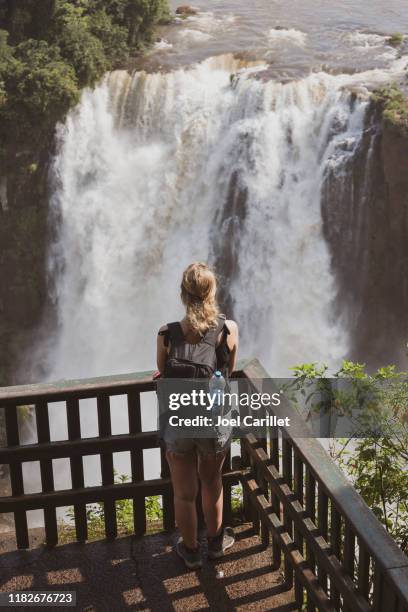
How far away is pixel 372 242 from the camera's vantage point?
17375mm

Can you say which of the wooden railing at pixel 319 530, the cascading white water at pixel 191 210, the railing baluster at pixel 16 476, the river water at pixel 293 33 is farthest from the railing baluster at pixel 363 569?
the river water at pixel 293 33

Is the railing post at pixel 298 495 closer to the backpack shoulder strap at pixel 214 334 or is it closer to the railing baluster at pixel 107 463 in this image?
the backpack shoulder strap at pixel 214 334

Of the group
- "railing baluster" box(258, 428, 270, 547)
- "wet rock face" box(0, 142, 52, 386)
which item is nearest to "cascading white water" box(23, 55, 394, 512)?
"wet rock face" box(0, 142, 52, 386)

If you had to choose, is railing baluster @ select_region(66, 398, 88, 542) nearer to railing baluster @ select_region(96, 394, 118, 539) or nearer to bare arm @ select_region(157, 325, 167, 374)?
railing baluster @ select_region(96, 394, 118, 539)

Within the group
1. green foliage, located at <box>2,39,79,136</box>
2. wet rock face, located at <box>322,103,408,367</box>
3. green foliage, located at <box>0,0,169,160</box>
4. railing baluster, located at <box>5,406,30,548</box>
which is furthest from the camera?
green foliage, located at <box>0,0,169,160</box>

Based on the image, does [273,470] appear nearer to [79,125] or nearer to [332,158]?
[332,158]

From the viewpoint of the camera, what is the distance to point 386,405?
5.23 m

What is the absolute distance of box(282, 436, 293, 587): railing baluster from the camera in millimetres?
4453

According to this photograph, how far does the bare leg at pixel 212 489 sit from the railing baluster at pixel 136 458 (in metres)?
0.47

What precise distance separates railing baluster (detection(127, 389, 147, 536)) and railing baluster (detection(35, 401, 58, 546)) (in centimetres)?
47

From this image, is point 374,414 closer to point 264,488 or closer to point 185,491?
point 264,488

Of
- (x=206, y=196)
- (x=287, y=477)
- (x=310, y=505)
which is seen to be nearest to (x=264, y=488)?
(x=287, y=477)

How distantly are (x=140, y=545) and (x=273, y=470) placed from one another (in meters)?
1.01

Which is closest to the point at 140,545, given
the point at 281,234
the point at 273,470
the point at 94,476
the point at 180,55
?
the point at 273,470
